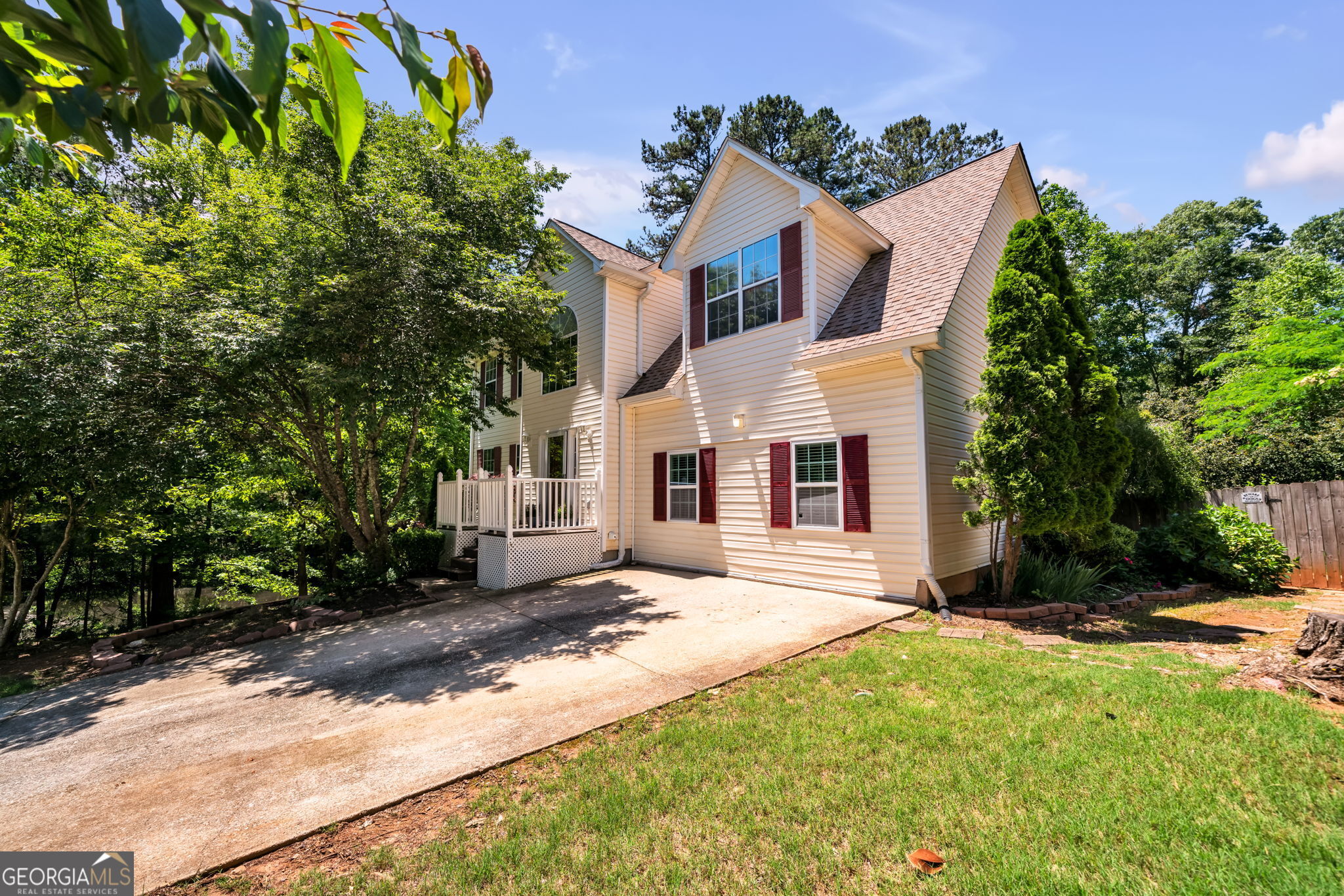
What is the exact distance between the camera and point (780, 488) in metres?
8.66

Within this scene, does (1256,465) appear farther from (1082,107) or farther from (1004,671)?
(1004,671)

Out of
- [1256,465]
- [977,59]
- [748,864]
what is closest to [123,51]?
[748,864]

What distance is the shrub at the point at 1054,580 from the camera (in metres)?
7.48

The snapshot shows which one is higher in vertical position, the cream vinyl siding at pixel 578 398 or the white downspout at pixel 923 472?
the cream vinyl siding at pixel 578 398

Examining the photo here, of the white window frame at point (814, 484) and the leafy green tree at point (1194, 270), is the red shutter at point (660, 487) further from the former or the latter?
the leafy green tree at point (1194, 270)

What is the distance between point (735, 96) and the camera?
70.8ft

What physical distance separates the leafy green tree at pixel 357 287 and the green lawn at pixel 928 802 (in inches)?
255

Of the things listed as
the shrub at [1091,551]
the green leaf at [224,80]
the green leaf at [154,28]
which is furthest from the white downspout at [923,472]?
the green leaf at [154,28]

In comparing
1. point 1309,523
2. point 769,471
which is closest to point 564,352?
point 769,471

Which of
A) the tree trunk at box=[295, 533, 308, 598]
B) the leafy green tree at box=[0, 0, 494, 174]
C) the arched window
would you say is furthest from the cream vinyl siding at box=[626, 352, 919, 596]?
the tree trunk at box=[295, 533, 308, 598]

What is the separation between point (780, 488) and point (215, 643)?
854 centimetres

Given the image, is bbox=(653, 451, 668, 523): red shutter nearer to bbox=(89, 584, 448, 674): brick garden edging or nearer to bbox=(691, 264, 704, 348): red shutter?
bbox=(691, 264, 704, 348): red shutter

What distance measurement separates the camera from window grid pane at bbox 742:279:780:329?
30.0 ft

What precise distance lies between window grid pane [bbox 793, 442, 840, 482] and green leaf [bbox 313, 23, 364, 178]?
7.74 metres
